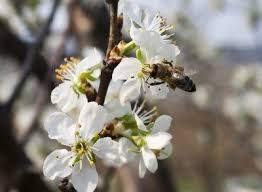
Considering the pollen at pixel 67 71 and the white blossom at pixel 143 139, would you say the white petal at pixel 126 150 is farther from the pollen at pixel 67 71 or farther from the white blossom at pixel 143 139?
the pollen at pixel 67 71

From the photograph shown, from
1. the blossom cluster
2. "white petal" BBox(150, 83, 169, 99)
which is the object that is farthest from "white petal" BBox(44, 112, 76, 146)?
"white petal" BBox(150, 83, 169, 99)

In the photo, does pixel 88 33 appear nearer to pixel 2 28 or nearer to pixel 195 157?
pixel 2 28

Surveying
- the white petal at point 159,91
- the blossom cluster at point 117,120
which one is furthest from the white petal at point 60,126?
the white petal at point 159,91

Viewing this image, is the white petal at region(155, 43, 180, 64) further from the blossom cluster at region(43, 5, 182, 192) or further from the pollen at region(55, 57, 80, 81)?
the pollen at region(55, 57, 80, 81)

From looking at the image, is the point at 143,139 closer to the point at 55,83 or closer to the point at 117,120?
the point at 117,120

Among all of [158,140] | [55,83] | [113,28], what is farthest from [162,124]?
[55,83]
